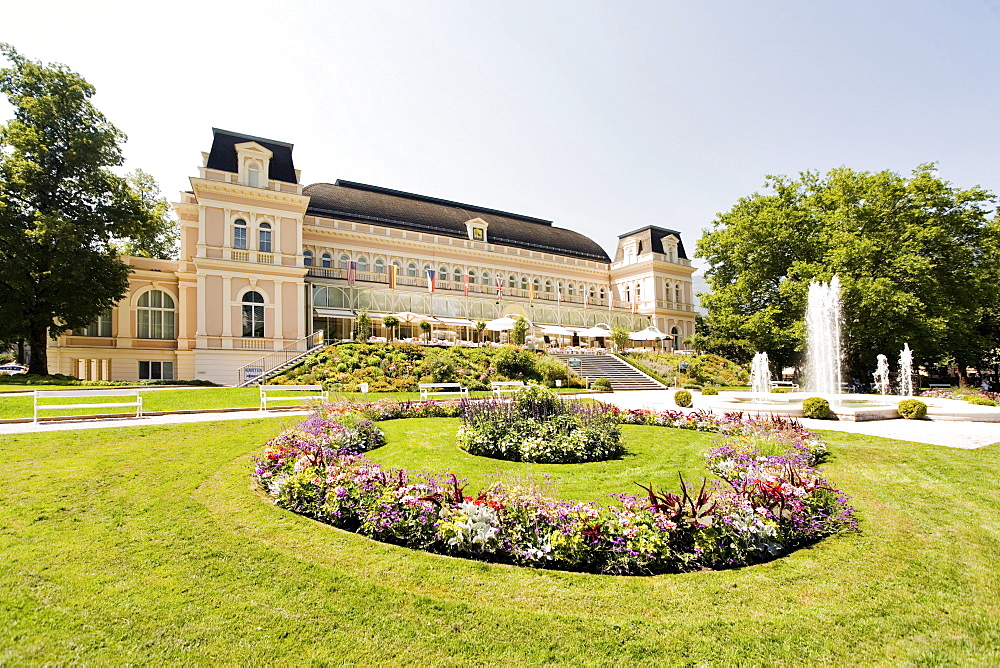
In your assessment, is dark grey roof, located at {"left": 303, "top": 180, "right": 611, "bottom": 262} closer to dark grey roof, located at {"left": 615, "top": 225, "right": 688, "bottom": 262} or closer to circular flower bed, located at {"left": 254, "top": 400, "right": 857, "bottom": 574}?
dark grey roof, located at {"left": 615, "top": 225, "right": 688, "bottom": 262}

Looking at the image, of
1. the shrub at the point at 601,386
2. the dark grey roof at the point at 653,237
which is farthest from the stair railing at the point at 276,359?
the dark grey roof at the point at 653,237

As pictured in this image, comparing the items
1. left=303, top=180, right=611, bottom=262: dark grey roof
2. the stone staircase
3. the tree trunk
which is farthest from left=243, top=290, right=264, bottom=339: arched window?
the stone staircase

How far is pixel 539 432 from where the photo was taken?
981cm

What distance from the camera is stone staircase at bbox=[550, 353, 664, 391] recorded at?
108ft

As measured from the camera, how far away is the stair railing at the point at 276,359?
27812 millimetres

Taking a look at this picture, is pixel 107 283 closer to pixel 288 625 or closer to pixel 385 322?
pixel 385 322

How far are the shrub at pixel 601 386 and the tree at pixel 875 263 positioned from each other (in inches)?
413

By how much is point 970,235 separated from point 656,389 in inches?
797

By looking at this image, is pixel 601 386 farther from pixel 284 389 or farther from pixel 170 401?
pixel 170 401

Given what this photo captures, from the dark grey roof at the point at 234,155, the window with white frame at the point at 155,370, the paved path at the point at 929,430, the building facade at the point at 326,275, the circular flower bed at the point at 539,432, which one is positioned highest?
the dark grey roof at the point at 234,155

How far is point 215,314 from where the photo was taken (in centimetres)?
2983

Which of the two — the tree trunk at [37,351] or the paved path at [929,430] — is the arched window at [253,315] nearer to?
the tree trunk at [37,351]

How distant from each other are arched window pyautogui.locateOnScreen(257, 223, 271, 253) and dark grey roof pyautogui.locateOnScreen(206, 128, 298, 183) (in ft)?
11.4

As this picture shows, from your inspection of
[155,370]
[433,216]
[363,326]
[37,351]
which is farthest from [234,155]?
[433,216]
